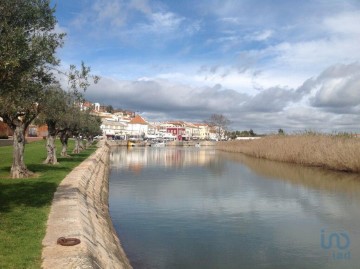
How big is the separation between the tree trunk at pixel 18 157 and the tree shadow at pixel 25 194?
68.2 inches

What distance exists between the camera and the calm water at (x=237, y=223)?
43.7ft

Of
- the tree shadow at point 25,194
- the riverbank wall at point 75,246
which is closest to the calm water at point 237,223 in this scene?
the riverbank wall at point 75,246

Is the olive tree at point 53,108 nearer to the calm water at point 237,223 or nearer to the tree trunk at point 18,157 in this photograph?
the tree trunk at point 18,157

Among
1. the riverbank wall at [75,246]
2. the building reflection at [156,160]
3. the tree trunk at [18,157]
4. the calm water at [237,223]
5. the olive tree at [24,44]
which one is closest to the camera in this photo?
the riverbank wall at [75,246]

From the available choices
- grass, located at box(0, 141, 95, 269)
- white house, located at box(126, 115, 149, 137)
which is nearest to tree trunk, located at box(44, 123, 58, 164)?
grass, located at box(0, 141, 95, 269)

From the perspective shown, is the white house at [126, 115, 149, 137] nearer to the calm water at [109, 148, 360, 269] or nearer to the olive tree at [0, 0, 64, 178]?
the calm water at [109, 148, 360, 269]

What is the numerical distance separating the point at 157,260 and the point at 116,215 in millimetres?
7300

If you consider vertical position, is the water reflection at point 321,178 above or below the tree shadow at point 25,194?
below

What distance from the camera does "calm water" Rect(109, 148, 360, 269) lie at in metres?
13.3

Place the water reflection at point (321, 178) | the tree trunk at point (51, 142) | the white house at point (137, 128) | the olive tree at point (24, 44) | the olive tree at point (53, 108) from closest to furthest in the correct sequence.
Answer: the olive tree at point (24, 44) < the olive tree at point (53, 108) < the water reflection at point (321, 178) < the tree trunk at point (51, 142) < the white house at point (137, 128)

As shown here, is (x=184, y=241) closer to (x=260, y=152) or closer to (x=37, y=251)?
(x=37, y=251)

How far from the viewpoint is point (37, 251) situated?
8672mm

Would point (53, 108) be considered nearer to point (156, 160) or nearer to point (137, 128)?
point (156, 160)

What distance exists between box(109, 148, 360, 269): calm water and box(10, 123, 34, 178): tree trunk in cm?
512
